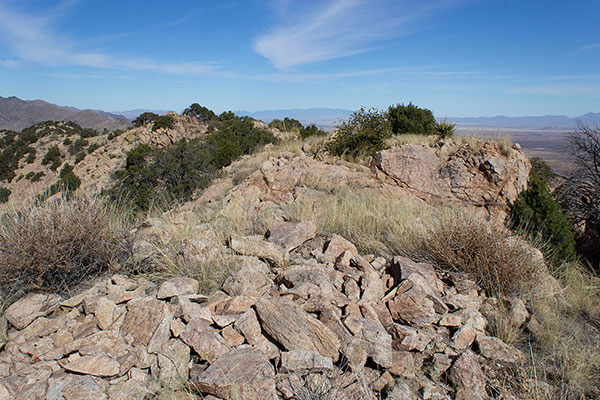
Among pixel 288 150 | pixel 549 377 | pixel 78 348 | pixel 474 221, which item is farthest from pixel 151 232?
pixel 288 150

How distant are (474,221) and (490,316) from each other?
1261mm

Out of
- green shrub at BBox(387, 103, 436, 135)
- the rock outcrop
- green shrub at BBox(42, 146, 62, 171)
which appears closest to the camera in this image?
the rock outcrop

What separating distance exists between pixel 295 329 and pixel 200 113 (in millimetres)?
28534

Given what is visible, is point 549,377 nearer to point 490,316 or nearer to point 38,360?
point 490,316

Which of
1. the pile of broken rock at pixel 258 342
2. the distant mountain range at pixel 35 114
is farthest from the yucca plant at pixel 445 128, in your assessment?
the distant mountain range at pixel 35 114

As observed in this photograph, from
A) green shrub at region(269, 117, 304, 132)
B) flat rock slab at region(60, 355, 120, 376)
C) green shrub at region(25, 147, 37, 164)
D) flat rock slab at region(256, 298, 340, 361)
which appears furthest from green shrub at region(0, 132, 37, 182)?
flat rock slab at region(256, 298, 340, 361)

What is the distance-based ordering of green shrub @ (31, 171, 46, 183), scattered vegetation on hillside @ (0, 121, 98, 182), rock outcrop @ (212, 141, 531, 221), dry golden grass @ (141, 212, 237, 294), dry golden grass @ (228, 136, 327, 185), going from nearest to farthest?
dry golden grass @ (141, 212, 237, 294), rock outcrop @ (212, 141, 531, 221), dry golden grass @ (228, 136, 327, 185), green shrub @ (31, 171, 46, 183), scattered vegetation on hillside @ (0, 121, 98, 182)

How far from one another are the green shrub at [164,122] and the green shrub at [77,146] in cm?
963

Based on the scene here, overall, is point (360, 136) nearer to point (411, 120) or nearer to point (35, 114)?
point (411, 120)

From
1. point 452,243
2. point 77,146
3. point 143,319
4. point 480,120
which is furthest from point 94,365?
point 480,120

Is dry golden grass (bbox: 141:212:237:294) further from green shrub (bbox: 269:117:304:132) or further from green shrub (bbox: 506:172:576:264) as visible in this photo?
green shrub (bbox: 269:117:304:132)

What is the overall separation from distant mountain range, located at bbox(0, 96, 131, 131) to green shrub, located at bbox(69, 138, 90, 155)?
4971 centimetres

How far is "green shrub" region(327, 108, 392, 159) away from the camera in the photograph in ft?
35.4

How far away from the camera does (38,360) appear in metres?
2.51
